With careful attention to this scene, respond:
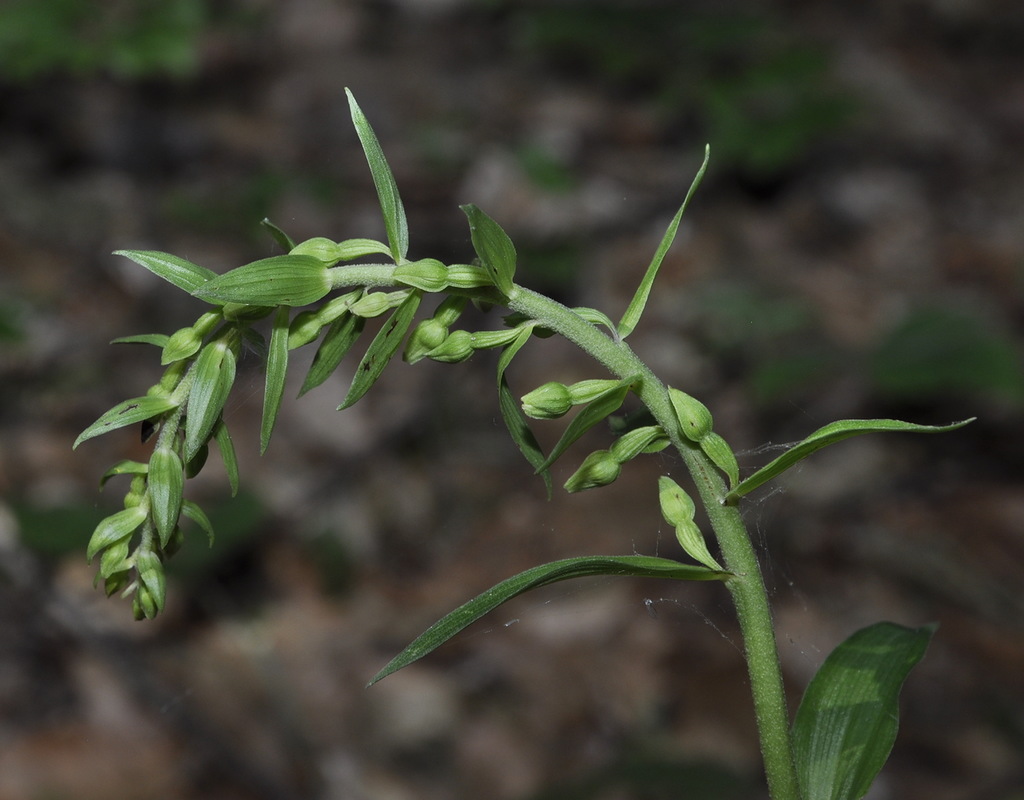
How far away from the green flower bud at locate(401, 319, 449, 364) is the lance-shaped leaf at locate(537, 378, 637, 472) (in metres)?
0.26

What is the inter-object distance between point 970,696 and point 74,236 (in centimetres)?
735

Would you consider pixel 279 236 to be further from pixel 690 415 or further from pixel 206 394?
pixel 690 415

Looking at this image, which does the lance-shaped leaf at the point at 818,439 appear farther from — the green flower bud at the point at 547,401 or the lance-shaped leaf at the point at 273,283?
the lance-shaped leaf at the point at 273,283

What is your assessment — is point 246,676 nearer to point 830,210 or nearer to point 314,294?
point 314,294

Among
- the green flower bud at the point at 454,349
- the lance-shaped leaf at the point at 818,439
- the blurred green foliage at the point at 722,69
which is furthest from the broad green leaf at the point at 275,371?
the blurred green foliage at the point at 722,69

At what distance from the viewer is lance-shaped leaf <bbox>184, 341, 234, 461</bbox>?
1411mm

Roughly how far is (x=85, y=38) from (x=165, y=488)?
18.9 ft

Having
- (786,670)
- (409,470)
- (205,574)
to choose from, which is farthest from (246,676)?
(786,670)

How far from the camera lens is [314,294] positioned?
141 cm

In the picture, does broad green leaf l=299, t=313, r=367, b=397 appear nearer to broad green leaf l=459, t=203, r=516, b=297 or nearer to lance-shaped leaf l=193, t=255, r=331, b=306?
lance-shaped leaf l=193, t=255, r=331, b=306

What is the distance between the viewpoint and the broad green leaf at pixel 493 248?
1.32 meters

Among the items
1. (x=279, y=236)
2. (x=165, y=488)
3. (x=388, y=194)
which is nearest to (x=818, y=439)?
(x=388, y=194)

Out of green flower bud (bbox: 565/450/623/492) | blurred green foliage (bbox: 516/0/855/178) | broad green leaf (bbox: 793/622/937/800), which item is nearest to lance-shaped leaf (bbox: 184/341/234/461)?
green flower bud (bbox: 565/450/623/492)

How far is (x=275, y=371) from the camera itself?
4.74 ft
